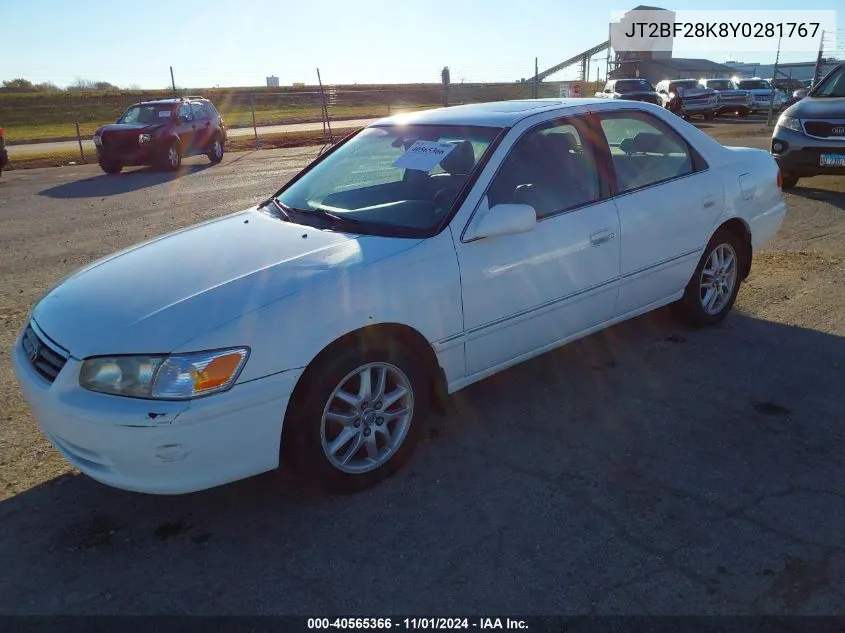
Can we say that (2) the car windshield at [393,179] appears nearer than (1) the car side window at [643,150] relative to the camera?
Yes

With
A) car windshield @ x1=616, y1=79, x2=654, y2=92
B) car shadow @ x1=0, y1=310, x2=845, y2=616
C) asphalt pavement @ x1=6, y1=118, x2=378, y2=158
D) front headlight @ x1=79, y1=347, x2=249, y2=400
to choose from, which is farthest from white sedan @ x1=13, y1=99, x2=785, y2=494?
car windshield @ x1=616, y1=79, x2=654, y2=92

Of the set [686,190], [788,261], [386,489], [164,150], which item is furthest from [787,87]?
[386,489]

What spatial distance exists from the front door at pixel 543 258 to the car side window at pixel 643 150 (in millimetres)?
235

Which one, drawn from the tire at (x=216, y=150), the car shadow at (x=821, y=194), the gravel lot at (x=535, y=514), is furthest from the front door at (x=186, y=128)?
the gravel lot at (x=535, y=514)

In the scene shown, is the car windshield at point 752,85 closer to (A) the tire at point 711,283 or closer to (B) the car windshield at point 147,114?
(B) the car windshield at point 147,114

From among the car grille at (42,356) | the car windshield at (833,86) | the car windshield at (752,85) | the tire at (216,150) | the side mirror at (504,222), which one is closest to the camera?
the car grille at (42,356)

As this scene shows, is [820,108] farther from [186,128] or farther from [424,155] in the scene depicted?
[186,128]

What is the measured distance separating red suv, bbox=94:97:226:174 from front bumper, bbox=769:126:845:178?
12914 millimetres

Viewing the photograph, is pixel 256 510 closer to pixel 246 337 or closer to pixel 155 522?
pixel 155 522

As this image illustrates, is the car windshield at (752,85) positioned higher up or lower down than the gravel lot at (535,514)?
higher up

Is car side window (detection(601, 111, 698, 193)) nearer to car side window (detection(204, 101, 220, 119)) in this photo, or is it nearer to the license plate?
the license plate

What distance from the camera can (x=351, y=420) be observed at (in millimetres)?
3045

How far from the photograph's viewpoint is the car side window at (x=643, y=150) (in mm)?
4230

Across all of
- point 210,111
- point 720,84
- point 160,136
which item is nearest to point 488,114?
point 160,136
